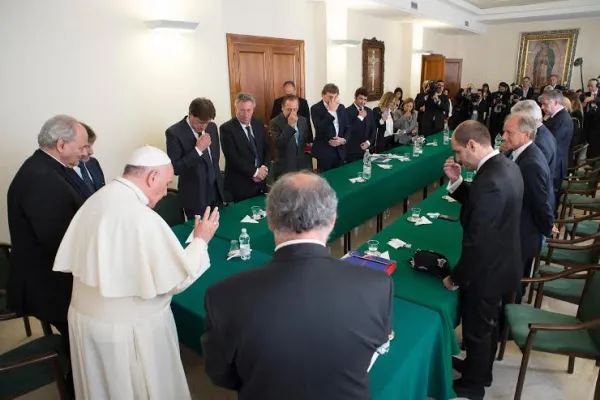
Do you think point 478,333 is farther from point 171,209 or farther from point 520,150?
point 171,209

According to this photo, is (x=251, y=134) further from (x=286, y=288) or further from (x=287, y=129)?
(x=286, y=288)

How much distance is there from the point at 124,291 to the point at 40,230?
84 centimetres

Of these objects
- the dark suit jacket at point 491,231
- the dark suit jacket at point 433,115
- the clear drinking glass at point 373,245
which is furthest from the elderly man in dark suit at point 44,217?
the dark suit jacket at point 433,115

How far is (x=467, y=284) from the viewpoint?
225cm

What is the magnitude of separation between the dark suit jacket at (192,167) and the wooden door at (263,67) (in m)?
2.80

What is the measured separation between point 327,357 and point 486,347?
1.70 metres

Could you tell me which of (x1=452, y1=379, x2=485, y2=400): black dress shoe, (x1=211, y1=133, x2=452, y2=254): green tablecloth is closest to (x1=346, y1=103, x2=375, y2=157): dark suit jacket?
(x1=211, y1=133, x2=452, y2=254): green tablecloth

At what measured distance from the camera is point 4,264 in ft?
10.1

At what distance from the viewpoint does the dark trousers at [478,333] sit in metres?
2.32

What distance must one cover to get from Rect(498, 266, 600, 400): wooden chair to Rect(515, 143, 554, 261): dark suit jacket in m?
0.39

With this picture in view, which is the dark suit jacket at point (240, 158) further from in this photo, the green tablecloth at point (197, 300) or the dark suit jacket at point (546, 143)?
the dark suit jacket at point (546, 143)

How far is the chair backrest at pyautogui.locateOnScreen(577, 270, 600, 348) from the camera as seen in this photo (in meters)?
2.45

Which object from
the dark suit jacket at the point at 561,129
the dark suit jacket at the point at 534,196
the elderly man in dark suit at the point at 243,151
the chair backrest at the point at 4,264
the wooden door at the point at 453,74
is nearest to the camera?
the dark suit jacket at the point at 534,196

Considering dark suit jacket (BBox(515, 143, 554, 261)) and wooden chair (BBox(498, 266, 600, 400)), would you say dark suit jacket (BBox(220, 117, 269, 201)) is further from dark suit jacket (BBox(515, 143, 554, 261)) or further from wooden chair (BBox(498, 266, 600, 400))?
wooden chair (BBox(498, 266, 600, 400))
